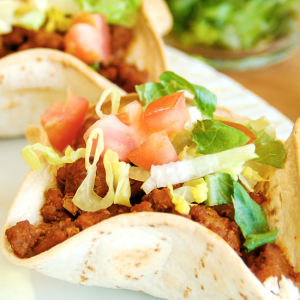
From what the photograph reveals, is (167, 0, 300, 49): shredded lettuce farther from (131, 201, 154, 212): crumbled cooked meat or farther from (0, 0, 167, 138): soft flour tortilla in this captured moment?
(131, 201, 154, 212): crumbled cooked meat

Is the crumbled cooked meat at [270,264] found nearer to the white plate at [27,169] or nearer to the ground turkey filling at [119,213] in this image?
the ground turkey filling at [119,213]

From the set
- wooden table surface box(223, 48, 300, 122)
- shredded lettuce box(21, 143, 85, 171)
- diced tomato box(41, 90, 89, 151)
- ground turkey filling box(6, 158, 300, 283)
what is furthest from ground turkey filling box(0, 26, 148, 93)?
wooden table surface box(223, 48, 300, 122)

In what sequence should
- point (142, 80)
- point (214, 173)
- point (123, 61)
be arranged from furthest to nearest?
1. point (123, 61)
2. point (142, 80)
3. point (214, 173)

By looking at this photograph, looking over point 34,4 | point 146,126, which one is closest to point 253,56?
point 34,4

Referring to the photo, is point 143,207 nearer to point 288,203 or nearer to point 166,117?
point 166,117

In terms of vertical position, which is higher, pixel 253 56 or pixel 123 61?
pixel 123 61

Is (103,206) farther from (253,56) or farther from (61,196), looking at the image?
(253,56)
